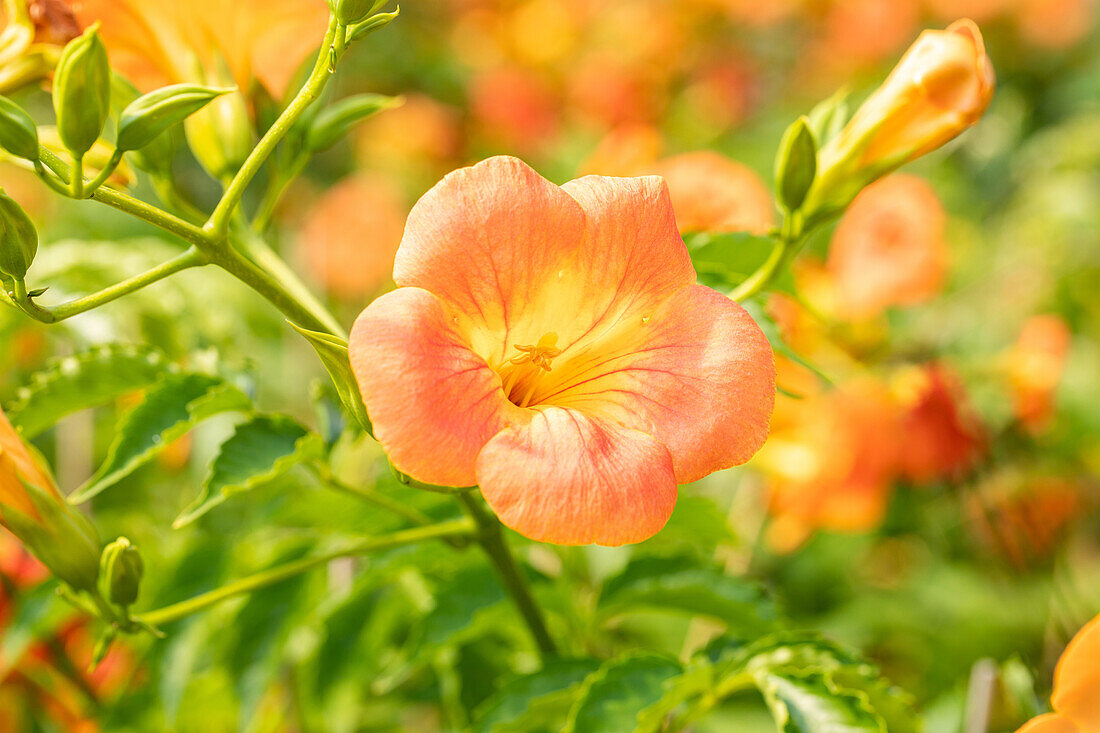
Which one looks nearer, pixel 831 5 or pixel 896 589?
pixel 896 589

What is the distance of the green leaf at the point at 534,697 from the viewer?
0.78m

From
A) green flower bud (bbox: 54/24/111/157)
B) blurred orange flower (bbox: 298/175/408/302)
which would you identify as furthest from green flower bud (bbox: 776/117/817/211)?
blurred orange flower (bbox: 298/175/408/302)

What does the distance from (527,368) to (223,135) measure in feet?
1.26

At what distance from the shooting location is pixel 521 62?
388 cm

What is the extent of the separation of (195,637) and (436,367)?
638mm

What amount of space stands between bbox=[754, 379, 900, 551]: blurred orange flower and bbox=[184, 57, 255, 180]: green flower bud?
113 centimetres

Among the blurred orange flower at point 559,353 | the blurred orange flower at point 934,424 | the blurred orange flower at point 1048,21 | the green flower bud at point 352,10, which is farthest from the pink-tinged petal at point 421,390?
the blurred orange flower at point 1048,21

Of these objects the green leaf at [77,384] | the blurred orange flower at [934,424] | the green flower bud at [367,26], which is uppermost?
the green flower bud at [367,26]

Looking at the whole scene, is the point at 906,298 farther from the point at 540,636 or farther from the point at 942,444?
the point at 540,636

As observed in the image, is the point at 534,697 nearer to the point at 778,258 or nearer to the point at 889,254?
the point at 778,258

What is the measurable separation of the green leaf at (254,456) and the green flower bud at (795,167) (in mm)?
510

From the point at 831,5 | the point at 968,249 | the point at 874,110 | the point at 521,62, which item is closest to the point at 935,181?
the point at 968,249

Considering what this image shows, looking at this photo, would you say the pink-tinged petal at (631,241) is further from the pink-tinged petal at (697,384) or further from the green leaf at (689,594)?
the green leaf at (689,594)

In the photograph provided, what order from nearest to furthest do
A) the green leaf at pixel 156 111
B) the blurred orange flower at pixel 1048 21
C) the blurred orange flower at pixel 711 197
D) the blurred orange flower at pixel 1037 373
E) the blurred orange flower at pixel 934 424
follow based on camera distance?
the green leaf at pixel 156 111, the blurred orange flower at pixel 934 424, the blurred orange flower at pixel 711 197, the blurred orange flower at pixel 1037 373, the blurred orange flower at pixel 1048 21
